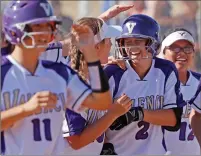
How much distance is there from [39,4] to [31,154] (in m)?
0.81

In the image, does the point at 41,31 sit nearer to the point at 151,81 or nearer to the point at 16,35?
the point at 16,35

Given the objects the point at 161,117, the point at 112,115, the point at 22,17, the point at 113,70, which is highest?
the point at 22,17

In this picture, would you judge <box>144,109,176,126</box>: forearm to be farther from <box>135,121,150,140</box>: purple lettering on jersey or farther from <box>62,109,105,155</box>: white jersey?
<box>62,109,105,155</box>: white jersey

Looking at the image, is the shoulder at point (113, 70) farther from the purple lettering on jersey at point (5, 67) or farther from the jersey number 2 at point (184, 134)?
the purple lettering on jersey at point (5, 67)

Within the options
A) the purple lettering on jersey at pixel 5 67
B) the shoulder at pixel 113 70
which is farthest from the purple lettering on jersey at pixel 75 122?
the purple lettering on jersey at pixel 5 67

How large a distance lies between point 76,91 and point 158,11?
6666 millimetres

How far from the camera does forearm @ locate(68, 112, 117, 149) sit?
5.23 m

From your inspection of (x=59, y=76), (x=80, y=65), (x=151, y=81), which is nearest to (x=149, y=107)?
(x=151, y=81)

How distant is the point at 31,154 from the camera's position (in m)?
4.52

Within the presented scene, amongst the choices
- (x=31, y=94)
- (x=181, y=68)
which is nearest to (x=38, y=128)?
(x=31, y=94)

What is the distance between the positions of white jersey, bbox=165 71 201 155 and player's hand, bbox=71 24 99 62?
1642 mm

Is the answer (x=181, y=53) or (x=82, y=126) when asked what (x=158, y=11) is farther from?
(x=82, y=126)

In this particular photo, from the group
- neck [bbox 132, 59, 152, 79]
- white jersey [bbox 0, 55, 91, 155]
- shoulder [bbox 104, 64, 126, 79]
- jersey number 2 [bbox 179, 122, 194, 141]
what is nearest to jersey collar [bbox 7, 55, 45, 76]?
white jersey [bbox 0, 55, 91, 155]

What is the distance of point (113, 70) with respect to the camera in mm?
5602
